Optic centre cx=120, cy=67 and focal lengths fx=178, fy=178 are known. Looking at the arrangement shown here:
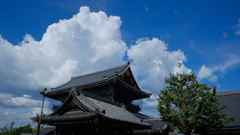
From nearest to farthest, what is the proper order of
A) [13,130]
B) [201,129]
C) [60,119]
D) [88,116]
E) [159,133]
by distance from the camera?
[88,116]
[60,119]
[201,129]
[159,133]
[13,130]

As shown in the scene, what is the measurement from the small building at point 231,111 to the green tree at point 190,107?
2049mm

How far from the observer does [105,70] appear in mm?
34219

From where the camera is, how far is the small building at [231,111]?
18.3m

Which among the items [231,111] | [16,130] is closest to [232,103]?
[231,111]

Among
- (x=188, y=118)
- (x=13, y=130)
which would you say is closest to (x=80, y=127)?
(x=188, y=118)

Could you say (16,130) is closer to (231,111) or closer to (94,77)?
(94,77)

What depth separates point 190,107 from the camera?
53.5 feet

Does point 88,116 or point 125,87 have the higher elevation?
point 125,87

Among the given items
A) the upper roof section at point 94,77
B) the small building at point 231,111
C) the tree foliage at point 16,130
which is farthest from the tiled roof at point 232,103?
the tree foliage at point 16,130

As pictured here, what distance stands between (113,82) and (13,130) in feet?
119

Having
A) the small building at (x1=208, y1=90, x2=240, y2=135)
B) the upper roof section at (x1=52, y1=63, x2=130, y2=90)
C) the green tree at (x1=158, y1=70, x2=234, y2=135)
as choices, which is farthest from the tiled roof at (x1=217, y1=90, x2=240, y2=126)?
the upper roof section at (x1=52, y1=63, x2=130, y2=90)

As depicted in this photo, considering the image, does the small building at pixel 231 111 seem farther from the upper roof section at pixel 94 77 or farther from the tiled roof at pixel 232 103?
the upper roof section at pixel 94 77

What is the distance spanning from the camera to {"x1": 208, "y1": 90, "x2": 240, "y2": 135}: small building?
1830 centimetres

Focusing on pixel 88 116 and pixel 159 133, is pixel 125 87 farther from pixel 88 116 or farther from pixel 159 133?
pixel 88 116
